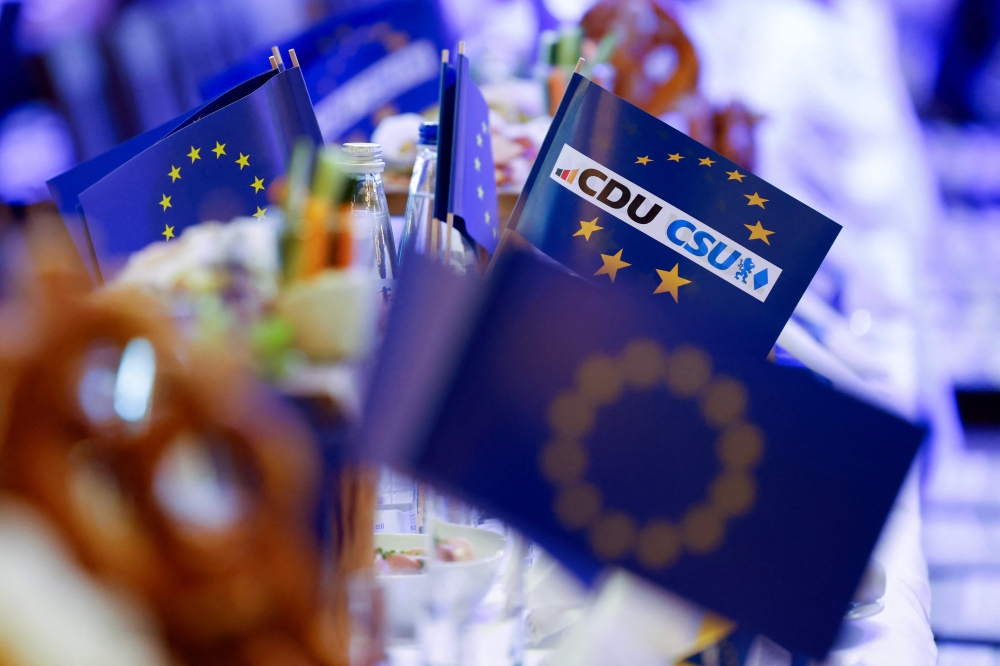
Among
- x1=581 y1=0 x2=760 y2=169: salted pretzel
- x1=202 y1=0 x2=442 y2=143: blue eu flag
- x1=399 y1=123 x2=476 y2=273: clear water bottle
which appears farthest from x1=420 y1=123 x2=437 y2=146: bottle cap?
x1=581 y1=0 x2=760 y2=169: salted pretzel

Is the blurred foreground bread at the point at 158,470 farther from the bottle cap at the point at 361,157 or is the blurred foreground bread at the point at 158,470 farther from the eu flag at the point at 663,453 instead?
the bottle cap at the point at 361,157

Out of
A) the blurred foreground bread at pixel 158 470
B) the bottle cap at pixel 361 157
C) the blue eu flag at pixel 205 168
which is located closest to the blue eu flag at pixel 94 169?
the blue eu flag at pixel 205 168

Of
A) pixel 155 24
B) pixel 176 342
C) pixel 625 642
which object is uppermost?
pixel 155 24

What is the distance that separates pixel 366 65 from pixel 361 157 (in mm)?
591

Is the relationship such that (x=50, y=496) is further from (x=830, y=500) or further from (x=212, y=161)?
(x=212, y=161)

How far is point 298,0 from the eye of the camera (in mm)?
3834

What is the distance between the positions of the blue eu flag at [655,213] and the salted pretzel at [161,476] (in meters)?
0.46

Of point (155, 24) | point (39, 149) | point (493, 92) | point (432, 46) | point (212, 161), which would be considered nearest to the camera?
point (212, 161)

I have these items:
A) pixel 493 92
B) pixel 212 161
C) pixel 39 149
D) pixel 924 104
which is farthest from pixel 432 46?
pixel 924 104

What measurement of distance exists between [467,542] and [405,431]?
264 millimetres

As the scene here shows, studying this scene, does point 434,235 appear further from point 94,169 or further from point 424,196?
point 94,169

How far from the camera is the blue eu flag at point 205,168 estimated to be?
80cm

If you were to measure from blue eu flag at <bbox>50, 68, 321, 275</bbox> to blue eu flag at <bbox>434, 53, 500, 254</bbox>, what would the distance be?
0.16 meters

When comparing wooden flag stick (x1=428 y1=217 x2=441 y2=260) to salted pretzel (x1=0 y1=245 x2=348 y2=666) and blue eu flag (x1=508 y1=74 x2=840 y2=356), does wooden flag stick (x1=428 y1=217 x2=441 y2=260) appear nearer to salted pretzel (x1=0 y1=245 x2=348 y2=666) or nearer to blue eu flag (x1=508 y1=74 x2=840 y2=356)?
blue eu flag (x1=508 y1=74 x2=840 y2=356)
